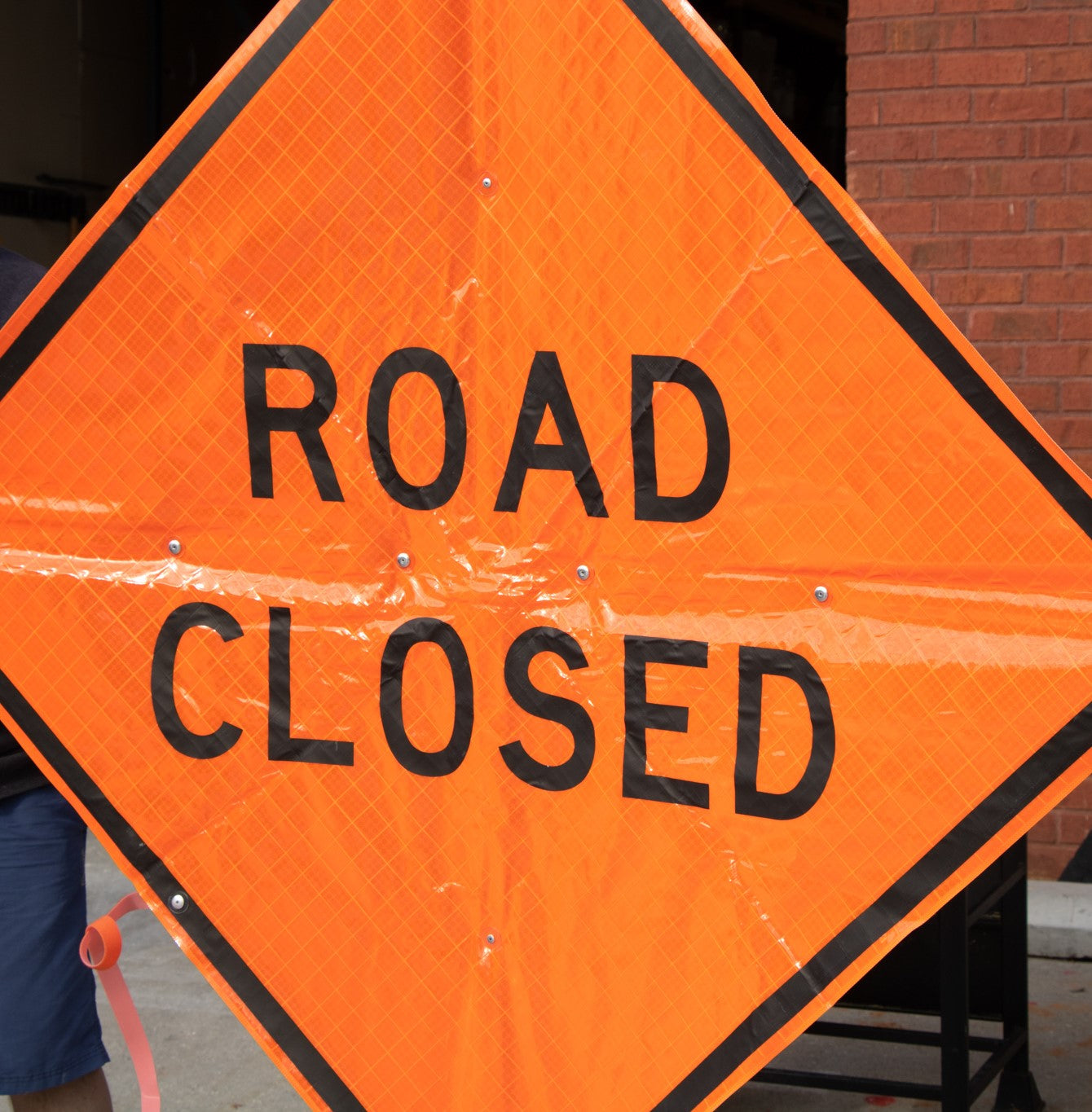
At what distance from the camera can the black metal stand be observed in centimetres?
341

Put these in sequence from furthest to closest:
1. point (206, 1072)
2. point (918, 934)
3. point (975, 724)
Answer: point (206, 1072) < point (918, 934) < point (975, 724)

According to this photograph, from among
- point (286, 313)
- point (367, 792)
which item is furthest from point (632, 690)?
point (286, 313)

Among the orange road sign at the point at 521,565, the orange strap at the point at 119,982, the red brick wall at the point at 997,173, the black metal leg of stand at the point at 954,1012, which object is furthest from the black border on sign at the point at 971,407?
the red brick wall at the point at 997,173

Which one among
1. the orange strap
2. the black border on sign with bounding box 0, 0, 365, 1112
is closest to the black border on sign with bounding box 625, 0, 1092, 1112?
the black border on sign with bounding box 0, 0, 365, 1112

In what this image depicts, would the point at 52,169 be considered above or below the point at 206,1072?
above

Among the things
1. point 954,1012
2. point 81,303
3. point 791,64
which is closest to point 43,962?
point 81,303

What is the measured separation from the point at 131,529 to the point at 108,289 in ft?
1.20

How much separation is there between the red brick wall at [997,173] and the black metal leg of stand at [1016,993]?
1518 mm

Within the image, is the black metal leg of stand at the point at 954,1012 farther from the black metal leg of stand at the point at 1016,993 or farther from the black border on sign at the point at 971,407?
the black border on sign at the point at 971,407

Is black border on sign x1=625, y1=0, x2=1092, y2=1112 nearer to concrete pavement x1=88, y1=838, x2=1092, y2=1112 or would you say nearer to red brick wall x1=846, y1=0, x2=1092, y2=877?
concrete pavement x1=88, y1=838, x2=1092, y2=1112

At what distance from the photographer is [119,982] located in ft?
8.30

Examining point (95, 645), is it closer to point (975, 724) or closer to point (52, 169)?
point (975, 724)

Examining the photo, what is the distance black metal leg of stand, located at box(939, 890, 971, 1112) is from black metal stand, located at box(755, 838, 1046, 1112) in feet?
0.50

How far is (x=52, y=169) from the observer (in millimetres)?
8609
